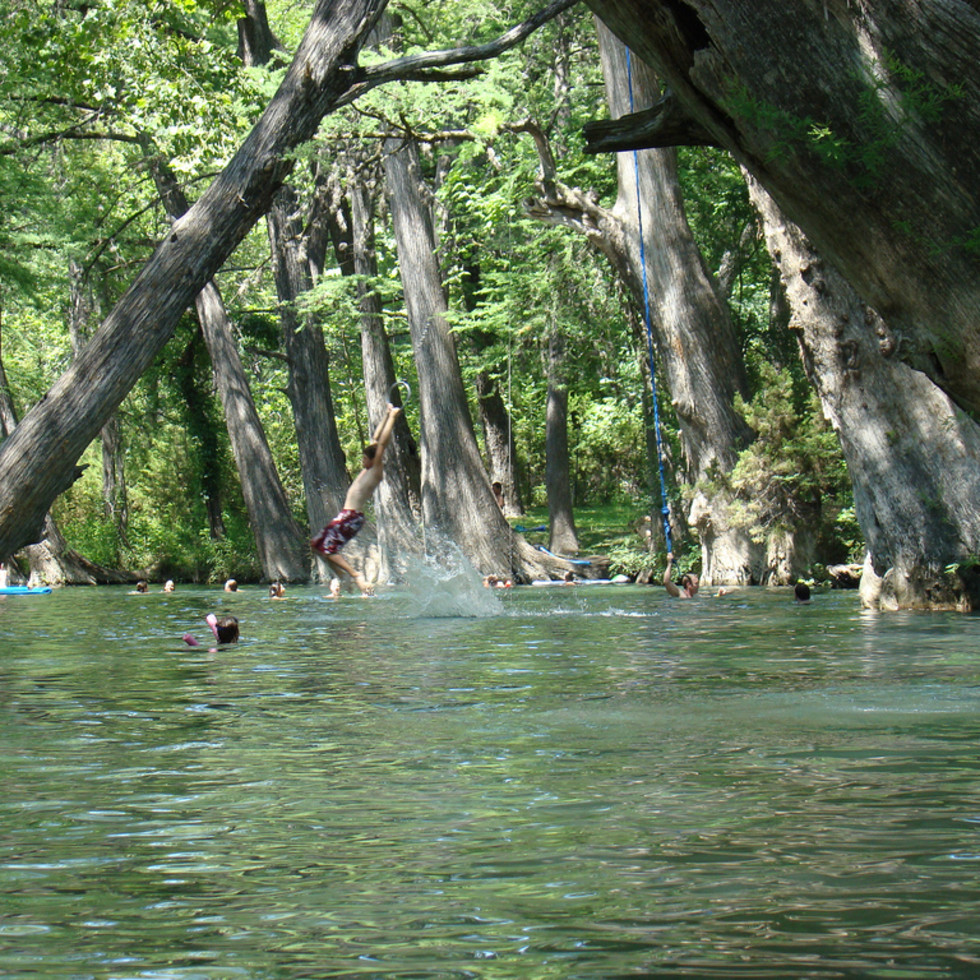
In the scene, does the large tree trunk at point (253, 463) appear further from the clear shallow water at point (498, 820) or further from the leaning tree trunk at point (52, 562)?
the clear shallow water at point (498, 820)

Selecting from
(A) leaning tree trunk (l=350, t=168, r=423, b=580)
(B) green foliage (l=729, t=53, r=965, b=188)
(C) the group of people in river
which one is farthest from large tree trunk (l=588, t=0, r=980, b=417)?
(A) leaning tree trunk (l=350, t=168, r=423, b=580)

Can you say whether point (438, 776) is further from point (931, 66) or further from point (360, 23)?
point (360, 23)

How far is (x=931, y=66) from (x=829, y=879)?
3013mm

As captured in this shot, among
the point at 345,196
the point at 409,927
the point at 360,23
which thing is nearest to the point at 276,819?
the point at 409,927

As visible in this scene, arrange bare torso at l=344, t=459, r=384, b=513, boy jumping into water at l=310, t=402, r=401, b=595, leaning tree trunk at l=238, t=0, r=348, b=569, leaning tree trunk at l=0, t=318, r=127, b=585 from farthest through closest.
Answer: leaning tree trunk at l=0, t=318, r=127, b=585 → leaning tree trunk at l=238, t=0, r=348, b=569 → bare torso at l=344, t=459, r=384, b=513 → boy jumping into water at l=310, t=402, r=401, b=595

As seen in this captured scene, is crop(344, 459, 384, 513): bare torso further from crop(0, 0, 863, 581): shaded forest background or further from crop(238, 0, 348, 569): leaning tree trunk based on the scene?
crop(238, 0, 348, 569): leaning tree trunk

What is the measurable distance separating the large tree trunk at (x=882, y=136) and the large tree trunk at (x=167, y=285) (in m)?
4.93

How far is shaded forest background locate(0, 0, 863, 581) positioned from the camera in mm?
15188

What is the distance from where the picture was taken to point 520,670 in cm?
1119

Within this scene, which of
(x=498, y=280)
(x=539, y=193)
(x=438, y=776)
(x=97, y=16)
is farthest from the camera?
(x=498, y=280)

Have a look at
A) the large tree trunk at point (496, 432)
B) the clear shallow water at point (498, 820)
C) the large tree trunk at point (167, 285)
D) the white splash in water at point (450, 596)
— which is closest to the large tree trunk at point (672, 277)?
the white splash in water at point (450, 596)

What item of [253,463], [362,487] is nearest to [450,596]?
[362,487]

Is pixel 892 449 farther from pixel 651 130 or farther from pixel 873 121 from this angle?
pixel 873 121

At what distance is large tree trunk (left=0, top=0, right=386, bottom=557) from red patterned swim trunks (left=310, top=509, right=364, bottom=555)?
8.23 m
